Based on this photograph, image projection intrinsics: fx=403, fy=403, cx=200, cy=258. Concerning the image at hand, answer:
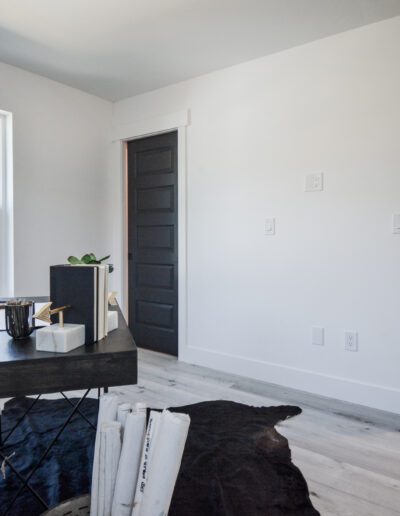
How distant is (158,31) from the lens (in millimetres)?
2709

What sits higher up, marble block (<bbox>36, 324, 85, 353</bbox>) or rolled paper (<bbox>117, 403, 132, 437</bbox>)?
marble block (<bbox>36, 324, 85, 353</bbox>)

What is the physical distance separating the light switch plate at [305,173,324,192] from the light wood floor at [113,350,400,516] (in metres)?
1.45

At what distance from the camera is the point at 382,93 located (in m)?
2.57

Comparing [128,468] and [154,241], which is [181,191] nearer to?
[154,241]

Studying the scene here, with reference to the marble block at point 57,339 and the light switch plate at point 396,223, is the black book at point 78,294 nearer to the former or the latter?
the marble block at point 57,339

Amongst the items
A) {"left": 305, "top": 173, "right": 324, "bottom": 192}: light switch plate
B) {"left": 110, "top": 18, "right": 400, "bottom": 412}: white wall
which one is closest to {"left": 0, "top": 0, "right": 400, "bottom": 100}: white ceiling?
{"left": 110, "top": 18, "right": 400, "bottom": 412}: white wall

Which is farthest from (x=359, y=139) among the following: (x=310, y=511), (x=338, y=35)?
(x=310, y=511)

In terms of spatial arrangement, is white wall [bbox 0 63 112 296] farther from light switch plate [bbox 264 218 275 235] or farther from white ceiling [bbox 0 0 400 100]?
light switch plate [bbox 264 218 275 235]

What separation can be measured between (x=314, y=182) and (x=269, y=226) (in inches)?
18.3

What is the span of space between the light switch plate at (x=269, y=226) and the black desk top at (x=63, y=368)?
2070mm

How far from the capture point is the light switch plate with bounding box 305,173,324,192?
2820mm

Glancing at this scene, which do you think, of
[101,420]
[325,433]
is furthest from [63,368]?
[325,433]

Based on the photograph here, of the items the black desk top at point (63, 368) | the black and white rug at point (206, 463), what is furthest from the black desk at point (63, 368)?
the black and white rug at point (206, 463)

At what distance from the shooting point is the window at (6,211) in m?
3.30
